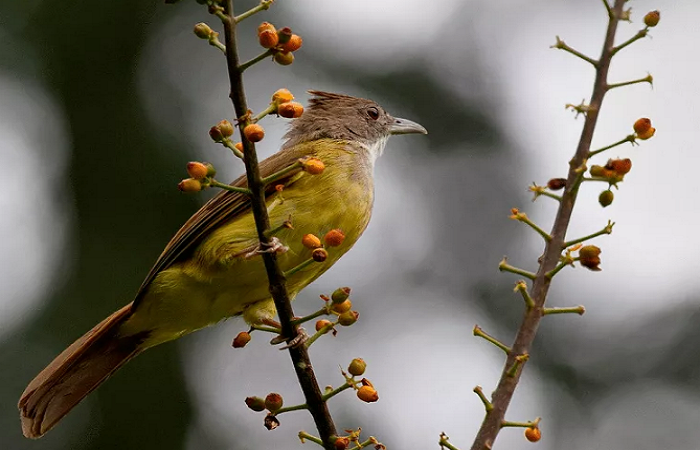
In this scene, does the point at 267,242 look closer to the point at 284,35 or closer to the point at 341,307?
the point at 341,307

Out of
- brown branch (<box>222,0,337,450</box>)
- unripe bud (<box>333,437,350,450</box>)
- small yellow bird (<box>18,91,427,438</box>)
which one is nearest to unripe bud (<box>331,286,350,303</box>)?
brown branch (<box>222,0,337,450</box>)

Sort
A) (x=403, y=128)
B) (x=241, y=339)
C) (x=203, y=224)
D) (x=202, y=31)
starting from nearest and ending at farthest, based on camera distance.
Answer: (x=202, y=31), (x=241, y=339), (x=203, y=224), (x=403, y=128)

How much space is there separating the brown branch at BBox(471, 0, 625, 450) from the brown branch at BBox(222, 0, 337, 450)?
0.44 meters

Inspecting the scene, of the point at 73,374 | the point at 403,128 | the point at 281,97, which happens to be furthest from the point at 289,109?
the point at 403,128

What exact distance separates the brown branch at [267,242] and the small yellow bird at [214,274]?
41.2 inches

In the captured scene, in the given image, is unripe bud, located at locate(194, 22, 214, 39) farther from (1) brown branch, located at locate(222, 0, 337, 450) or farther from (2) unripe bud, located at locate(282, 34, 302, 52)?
(2) unripe bud, located at locate(282, 34, 302, 52)

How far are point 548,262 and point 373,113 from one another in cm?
334

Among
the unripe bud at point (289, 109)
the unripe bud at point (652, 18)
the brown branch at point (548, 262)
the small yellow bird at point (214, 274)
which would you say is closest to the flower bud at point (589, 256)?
the brown branch at point (548, 262)

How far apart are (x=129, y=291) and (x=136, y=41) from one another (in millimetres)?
2581

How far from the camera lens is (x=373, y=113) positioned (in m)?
5.46

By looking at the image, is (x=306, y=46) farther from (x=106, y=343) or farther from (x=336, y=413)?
(x=106, y=343)

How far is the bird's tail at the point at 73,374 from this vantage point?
3.82m

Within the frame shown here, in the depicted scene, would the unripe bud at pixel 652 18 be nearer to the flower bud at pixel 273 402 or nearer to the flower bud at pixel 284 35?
the flower bud at pixel 284 35

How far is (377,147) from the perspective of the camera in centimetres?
526
